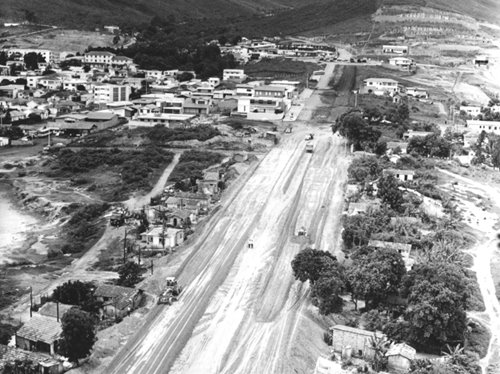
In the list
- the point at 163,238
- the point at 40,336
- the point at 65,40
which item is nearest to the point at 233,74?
the point at 65,40

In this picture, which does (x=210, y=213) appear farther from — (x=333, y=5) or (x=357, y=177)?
(x=333, y=5)

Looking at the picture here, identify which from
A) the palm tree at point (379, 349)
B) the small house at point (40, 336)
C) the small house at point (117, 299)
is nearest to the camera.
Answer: the palm tree at point (379, 349)

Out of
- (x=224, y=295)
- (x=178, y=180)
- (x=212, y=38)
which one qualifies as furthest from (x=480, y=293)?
(x=212, y=38)

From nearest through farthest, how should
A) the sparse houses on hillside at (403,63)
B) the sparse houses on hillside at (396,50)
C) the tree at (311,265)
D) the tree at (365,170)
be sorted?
the tree at (311,265) < the tree at (365,170) < the sparse houses on hillside at (403,63) < the sparse houses on hillside at (396,50)

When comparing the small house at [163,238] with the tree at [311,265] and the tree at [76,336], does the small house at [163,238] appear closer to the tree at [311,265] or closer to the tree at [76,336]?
the tree at [311,265]

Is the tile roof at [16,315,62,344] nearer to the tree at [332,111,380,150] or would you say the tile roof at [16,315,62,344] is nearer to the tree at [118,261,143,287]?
the tree at [118,261,143,287]

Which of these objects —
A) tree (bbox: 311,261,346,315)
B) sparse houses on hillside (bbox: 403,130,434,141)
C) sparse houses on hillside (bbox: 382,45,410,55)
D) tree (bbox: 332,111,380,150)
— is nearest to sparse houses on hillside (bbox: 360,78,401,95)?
sparse houses on hillside (bbox: 403,130,434,141)

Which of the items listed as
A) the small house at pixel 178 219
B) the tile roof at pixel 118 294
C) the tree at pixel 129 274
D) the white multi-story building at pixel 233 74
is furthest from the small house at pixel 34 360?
the white multi-story building at pixel 233 74
